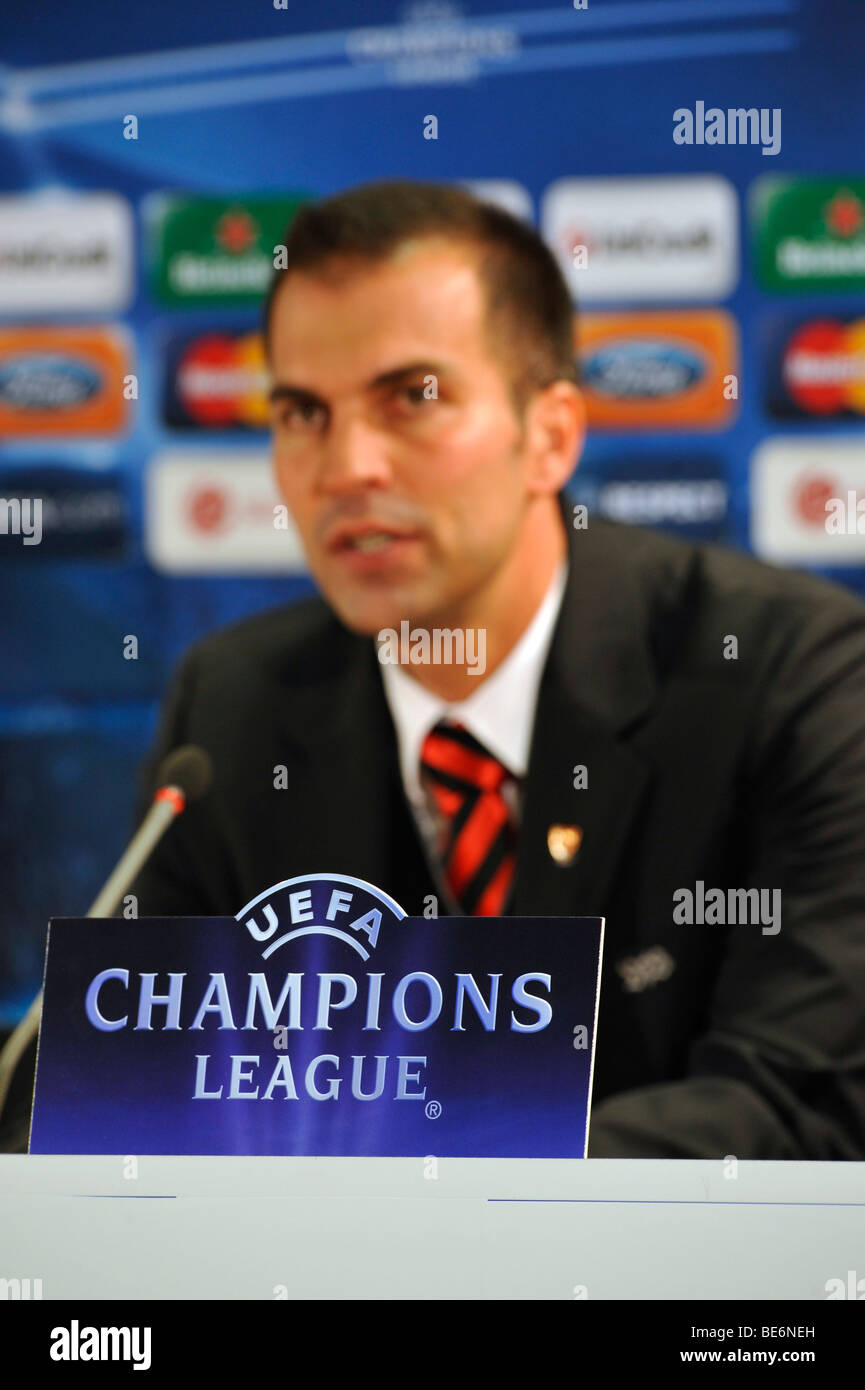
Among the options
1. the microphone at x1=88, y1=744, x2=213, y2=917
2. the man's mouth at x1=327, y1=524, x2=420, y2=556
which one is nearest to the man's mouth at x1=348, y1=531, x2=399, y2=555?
the man's mouth at x1=327, y1=524, x2=420, y2=556

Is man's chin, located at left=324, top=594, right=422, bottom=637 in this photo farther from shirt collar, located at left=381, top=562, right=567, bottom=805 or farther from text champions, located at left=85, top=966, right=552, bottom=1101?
text champions, located at left=85, top=966, right=552, bottom=1101

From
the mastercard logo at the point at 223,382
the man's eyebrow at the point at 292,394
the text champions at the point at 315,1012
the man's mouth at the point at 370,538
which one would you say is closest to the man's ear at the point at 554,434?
the man's mouth at the point at 370,538

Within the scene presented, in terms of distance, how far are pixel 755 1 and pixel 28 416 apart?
4.57 ft

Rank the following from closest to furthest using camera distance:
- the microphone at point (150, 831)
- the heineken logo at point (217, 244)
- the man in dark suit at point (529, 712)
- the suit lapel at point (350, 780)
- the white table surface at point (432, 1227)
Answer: the microphone at point (150, 831)
the white table surface at point (432, 1227)
the man in dark suit at point (529, 712)
the suit lapel at point (350, 780)
the heineken logo at point (217, 244)

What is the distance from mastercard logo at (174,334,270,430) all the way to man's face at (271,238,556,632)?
0.26 ft

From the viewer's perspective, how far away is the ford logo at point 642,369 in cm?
260

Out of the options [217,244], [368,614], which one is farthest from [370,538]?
[217,244]

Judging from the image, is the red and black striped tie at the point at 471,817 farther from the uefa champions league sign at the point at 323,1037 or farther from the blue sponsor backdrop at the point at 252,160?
the blue sponsor backdrop at the point at 252,160

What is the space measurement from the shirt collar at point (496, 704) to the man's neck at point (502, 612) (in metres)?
0.01

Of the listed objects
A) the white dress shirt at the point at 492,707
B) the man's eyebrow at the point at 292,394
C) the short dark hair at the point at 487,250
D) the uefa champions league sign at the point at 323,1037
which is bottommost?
the uefa champions league sign at the point at 323,1037

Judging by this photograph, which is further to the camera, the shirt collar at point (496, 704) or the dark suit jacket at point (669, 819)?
the shirt collar at point (496, 704)


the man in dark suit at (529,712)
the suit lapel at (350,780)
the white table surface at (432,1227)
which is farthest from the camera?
the suit lapel at (350,780)

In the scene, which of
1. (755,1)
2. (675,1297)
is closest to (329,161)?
(755,1)
